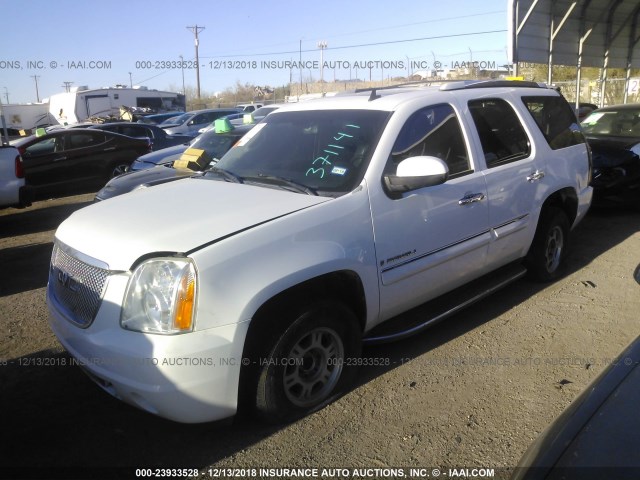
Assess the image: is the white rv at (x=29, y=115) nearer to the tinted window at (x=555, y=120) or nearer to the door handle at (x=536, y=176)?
the tinted window at (x=555, y=120)

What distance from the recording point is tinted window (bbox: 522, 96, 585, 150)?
4.91 m

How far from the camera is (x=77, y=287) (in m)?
2.96

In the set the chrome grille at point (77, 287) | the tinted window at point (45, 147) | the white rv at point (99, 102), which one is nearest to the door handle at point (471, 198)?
the chrome grille at point (77, 287)

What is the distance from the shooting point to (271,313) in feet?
9.28

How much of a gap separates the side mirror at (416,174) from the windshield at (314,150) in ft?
0.69

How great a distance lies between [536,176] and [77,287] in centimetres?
370

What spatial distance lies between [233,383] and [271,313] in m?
0.40

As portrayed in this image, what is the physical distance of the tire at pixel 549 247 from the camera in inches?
193

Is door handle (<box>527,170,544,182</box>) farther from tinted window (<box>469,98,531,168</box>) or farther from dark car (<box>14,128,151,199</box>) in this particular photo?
dark car (<box>14,128,151,199</box>)

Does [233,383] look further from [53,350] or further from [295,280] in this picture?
[53,350]

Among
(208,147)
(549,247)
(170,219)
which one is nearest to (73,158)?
(208,147)

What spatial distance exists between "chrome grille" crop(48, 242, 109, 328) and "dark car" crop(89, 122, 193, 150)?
11.7 metres

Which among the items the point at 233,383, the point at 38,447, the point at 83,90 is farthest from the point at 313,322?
the point at 83,90

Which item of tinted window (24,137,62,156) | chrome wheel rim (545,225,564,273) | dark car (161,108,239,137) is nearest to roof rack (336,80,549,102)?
chrome wheel rim (545,225,564,273)
